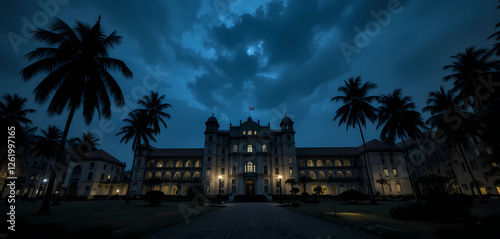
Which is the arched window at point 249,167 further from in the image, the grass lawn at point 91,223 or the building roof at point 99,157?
the building roof at point 99,157

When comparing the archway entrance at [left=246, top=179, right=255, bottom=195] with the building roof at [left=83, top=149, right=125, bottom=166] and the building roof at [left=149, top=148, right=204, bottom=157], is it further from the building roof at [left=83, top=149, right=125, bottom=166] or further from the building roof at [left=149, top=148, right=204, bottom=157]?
the building roof at [left=83, top=149, right=125, bottom=166]

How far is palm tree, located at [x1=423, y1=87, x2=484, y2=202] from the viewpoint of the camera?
70.0ft

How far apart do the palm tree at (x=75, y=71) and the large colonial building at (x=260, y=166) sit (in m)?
33.7

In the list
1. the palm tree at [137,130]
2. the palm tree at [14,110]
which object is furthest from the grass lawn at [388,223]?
the palm tree at [14,110]

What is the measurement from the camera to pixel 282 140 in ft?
163

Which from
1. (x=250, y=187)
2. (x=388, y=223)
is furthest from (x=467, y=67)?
(x=250, y=187)

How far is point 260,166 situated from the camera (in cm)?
4459

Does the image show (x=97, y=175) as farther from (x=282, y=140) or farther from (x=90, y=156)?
(x=282, y=140)

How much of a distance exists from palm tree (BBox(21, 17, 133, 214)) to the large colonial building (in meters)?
33.7

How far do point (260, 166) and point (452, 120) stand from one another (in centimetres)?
3387

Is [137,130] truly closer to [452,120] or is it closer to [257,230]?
[257,230]

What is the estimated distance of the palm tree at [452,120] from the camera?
21.3m

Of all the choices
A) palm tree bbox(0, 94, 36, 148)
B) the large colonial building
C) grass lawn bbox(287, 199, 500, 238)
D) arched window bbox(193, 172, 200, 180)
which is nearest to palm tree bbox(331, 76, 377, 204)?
grass lawn bbox(287, 199, 500, 238)

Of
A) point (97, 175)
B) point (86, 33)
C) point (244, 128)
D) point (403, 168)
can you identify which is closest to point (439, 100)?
point (403, 168)
